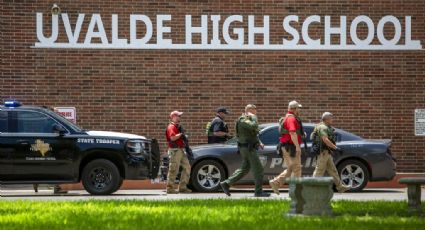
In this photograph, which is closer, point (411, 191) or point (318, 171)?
point (411, 191)

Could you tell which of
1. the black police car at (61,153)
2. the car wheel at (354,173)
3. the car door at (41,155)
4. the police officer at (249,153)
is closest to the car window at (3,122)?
the black police car at (61,153)

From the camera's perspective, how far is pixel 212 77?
2370 cm

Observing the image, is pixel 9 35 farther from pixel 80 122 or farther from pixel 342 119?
pixel 342 119

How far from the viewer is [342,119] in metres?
23.9

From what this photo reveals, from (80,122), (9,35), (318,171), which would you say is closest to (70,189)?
(80,122)

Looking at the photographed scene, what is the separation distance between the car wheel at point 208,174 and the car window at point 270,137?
111 centimetres

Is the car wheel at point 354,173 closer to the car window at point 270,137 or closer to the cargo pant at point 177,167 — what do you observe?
the car window at point 270,137

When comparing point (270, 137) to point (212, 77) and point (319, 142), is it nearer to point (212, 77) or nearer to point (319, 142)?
point (319, 142)

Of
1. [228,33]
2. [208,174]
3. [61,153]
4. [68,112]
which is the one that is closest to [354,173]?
[208,174]

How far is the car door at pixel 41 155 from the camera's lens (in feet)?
58.0

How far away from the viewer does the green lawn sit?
10.8 metres

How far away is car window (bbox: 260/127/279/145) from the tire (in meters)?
3.51

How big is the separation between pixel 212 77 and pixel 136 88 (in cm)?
188

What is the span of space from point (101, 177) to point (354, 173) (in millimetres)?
5365
